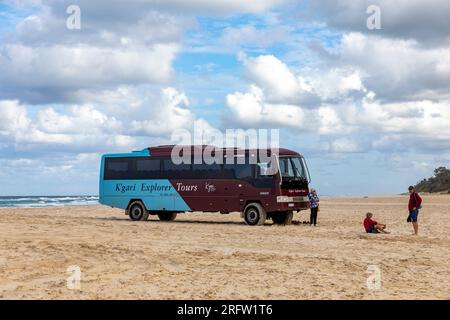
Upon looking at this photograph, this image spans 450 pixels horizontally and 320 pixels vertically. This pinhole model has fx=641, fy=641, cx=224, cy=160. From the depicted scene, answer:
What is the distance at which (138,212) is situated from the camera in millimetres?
29766

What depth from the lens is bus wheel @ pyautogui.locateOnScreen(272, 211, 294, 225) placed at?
1077 inches

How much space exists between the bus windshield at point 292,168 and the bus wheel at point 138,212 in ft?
23.7

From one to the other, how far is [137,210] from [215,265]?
16.6m

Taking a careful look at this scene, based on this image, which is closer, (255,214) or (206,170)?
(255,214)

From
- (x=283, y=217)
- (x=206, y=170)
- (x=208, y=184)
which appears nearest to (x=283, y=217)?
(x=283, y=217)

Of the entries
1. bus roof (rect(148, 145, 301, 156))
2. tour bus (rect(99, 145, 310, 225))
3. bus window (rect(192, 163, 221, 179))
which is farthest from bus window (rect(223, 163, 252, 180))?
bus roof (rect(148, 145, 301, 156))

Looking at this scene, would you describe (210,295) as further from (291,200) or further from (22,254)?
(291,200)

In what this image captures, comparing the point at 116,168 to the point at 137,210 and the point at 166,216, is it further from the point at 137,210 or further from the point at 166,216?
the point at 166,216

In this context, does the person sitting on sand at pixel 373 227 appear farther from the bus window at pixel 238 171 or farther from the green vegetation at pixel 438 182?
the green vegetation at pixel 438 182

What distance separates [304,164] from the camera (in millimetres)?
27016

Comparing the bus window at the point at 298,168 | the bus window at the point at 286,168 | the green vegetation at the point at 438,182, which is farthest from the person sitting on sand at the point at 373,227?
the green vegetation at the point at 438,182

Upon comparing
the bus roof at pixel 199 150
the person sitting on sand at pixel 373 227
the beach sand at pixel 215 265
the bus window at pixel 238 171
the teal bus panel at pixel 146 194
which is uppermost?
the bus roof at pixel 199 150

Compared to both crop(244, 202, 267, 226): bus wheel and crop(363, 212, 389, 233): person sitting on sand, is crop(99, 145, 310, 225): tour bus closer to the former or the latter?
crop(244, 202, 267, 226): bus wheel

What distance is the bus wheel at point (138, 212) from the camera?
29578mm
